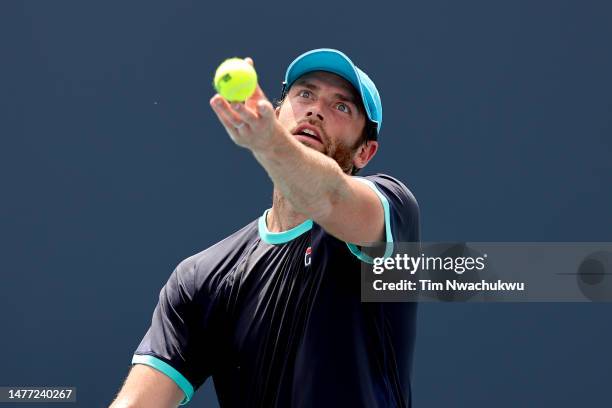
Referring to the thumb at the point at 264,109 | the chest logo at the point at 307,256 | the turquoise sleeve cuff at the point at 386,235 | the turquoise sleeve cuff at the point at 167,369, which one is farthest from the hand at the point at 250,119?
the turquoise sleeve cuff at the point at 167,369

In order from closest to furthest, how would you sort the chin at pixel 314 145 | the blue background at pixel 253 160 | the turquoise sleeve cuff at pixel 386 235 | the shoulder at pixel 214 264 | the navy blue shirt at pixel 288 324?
the turquoise sleeve cuff at pixel 386 235 < the navy blue shirt at pixel 288 324 < the chin at pixel 314 145 < the shoulder at pixel 214 264 < the blue background at pixel 253 160

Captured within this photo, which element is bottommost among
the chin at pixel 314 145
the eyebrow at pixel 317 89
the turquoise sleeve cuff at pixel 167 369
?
the turquoise sleeve cuff at pixel 167 369

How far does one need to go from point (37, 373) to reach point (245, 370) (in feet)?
4.64

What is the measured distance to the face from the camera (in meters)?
1.90

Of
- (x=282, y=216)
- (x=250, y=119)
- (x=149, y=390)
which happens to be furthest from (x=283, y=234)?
(x=250, y=119)

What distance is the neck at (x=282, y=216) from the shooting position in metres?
1.94

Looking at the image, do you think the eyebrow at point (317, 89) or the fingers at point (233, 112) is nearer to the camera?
the fingers at point (233, 112)

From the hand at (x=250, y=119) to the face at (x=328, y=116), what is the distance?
53 cm

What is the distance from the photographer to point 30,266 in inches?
121

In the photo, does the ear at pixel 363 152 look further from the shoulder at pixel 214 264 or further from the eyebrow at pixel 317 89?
the shoulder at pixel 214 264

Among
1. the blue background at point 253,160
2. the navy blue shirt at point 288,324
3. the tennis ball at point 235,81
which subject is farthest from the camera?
the blue background at point 253,160

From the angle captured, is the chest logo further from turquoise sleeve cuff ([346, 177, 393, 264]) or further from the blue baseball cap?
the blue baseball cap

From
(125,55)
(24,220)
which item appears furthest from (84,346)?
(125,55)

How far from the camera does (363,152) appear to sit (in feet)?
6.69
